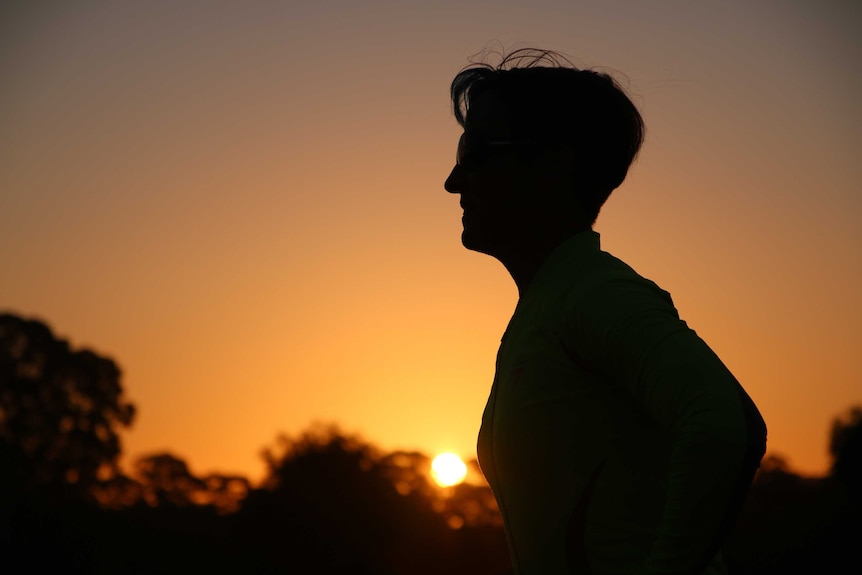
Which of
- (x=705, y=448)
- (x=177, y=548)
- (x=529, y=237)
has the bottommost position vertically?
(x=705, y=448)

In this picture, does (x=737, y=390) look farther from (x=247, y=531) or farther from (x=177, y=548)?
(x=247, y=531)

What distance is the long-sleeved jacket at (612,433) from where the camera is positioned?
2.13m

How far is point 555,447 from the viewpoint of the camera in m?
2.43

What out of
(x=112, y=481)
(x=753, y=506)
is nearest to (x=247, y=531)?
(x=112, y=481)

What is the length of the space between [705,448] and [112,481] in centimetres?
6179

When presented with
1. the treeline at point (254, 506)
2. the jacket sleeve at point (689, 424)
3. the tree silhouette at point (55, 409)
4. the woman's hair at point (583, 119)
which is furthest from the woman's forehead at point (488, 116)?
the tree silhouette at point (55, 409)

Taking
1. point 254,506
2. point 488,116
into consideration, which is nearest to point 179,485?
point 254,506

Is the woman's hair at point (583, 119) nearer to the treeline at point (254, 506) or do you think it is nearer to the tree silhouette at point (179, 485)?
the treeline at point (254, 506)

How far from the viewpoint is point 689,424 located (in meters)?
2.12

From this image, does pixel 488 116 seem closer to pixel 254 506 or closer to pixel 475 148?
pixel 475 148

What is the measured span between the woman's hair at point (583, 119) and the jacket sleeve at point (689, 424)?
800 millimetres

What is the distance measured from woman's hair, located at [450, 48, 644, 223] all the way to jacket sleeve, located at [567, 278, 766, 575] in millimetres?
800

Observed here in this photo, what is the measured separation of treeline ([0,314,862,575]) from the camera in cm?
4006

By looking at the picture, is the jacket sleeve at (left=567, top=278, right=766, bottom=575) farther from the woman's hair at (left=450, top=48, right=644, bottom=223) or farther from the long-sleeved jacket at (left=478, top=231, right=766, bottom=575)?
the woman's hair at (left=450, top=48, right=644, bottom=223)
